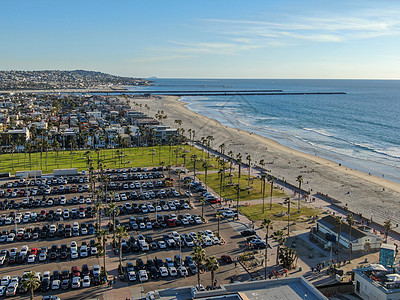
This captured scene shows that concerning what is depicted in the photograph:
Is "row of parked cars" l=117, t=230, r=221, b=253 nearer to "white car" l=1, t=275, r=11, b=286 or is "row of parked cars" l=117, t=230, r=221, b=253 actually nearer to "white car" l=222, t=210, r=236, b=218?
"white car" l=222, t=210, r=236, b=218

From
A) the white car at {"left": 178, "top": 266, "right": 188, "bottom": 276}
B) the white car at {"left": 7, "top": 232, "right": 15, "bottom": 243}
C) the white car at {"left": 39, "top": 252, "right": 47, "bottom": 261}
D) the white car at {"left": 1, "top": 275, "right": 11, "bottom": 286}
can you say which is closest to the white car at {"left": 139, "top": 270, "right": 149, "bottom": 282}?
the white car at {"left": 178, "top": 266, "right": 188, "bottom": 276}

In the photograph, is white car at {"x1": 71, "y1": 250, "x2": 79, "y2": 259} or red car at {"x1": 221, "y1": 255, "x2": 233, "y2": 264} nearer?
red car at {"x1": 221, "y1": 255, "x2": 233, "y2": 264}

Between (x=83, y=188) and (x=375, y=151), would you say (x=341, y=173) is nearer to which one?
(x=375, y=151)

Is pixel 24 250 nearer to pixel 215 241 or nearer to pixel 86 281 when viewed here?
pixel 86 281

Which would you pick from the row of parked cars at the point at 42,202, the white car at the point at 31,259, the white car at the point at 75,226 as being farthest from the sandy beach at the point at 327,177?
the white car at the point at 31,259

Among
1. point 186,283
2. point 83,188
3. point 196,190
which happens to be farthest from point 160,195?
point 186,283

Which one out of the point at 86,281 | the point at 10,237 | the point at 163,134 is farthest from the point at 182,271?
the point at 163,134
